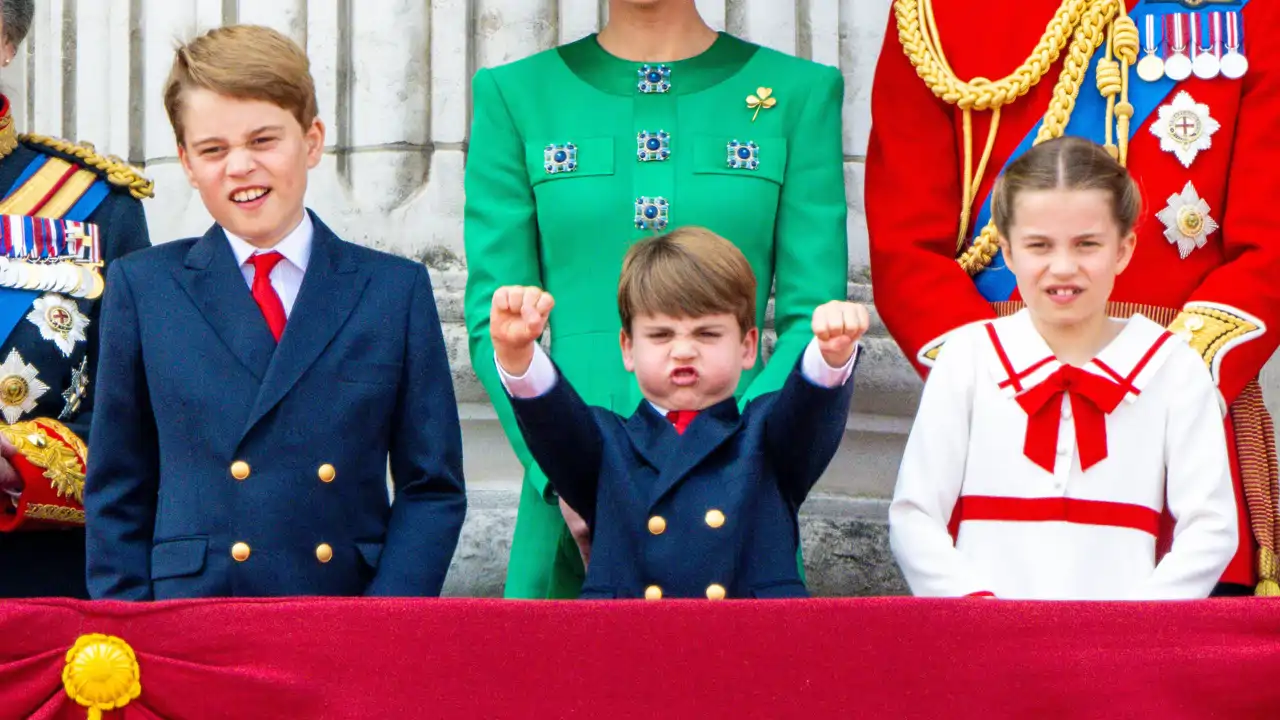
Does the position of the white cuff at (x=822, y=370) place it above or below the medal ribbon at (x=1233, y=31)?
below

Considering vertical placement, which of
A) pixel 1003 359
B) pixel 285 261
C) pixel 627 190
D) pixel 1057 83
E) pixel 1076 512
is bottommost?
pixel 1076 512

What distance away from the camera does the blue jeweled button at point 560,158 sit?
12.1 feet

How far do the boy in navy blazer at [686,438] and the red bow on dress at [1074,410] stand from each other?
30cm

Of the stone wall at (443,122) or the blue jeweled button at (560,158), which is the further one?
the stone wall at (443,122)

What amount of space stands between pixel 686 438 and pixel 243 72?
0.91 metres

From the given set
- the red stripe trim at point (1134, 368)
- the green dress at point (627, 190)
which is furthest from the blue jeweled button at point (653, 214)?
the red stripe trim at point (1134, 368)

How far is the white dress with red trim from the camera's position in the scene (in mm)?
3109

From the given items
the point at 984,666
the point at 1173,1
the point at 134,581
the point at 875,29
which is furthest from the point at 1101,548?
the point at 875,29

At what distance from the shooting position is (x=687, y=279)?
326 cm

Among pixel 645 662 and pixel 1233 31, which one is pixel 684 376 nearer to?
pixel 645 662

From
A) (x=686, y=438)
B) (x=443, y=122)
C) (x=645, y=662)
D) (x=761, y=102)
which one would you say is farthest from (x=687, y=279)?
(x=443, y=122)

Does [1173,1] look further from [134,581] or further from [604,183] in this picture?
[134,581]

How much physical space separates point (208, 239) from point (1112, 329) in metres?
1.44

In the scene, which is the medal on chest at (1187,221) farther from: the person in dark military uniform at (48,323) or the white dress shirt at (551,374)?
the person in dark military uniform at (48,323)
